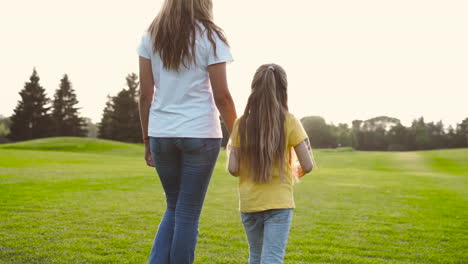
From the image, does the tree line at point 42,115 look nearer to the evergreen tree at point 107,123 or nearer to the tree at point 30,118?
the tree at point 30,118

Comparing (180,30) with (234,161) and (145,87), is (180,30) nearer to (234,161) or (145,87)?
(145,87)

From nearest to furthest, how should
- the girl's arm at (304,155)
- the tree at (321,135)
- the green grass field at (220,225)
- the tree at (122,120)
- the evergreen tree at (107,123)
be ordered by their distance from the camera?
1. the girl's arm at (304,155)
2. the green grass field at (220,225)
3. the tree at (122,120)
4. the evergreen tree at (107,123)
5. the tree at (321,135)

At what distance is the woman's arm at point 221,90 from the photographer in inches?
94.1

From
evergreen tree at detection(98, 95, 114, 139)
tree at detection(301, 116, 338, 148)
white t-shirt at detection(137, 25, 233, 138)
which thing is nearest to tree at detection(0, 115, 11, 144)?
evergreen tree at detection(98, 95, 114, 139)

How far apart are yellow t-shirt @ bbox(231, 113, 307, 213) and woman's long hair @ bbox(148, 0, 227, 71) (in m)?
0.59

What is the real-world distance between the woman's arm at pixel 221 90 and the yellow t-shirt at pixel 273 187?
223 millimetres

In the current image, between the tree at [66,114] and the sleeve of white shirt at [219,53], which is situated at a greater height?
the tree at [66,114]

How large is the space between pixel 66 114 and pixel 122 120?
8074 mm

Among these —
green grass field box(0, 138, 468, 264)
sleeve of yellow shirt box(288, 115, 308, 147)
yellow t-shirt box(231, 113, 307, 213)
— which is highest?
sleeve of yellow shirt box(288, 115, 308, 147)

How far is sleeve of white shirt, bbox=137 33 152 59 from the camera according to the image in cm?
255

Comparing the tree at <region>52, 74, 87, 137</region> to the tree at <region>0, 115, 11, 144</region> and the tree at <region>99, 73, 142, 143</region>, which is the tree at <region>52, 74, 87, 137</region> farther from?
the tree at <region>0, 115, 11, 144</region>

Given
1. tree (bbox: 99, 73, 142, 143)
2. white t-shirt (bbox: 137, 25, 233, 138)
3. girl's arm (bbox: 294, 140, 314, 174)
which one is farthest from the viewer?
tree (bbox: 99, 73, 142, 143)

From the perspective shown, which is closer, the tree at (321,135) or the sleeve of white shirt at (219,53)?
the sleeve of white shirt at (219,53)

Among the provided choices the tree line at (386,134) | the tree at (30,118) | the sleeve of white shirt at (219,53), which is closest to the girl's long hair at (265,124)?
the sleeve of white shirt at (219,53)
